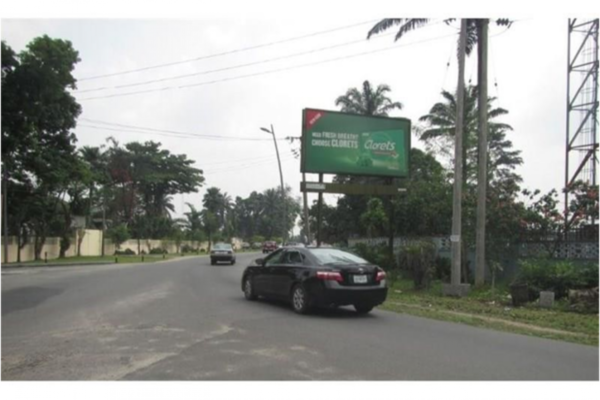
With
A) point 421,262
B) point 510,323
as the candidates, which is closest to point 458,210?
point 421,262

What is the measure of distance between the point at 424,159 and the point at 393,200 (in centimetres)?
1327

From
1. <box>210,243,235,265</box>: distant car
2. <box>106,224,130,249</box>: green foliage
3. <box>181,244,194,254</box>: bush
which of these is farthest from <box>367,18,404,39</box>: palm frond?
<box>181,244,194,254</box>: bush

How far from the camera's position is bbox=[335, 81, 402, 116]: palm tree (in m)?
40.8

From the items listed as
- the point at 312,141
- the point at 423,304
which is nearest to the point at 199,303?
the point at 423,304

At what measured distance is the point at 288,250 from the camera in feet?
39.6

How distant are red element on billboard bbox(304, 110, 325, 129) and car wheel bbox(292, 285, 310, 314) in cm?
1092

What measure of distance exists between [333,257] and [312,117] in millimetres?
10813

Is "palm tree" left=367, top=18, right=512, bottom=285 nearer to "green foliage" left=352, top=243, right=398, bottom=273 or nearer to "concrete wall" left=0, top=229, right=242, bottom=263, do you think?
"green foliage" left=352, top=243, right=398, bottom=273

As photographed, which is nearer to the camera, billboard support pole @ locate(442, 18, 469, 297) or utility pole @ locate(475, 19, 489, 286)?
billboard support pole @ locate(442, 18, 469, 297)

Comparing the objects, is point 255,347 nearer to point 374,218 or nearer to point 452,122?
point 374,218

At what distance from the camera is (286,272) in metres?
11.5

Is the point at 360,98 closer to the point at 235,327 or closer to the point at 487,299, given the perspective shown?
the point at 487,299

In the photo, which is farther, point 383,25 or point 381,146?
point 381,146

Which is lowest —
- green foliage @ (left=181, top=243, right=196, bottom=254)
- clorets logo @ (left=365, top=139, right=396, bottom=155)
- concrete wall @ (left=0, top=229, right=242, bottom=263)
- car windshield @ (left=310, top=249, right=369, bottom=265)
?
green foliage @ (left=181, top=243, right=196, bottom=254)
